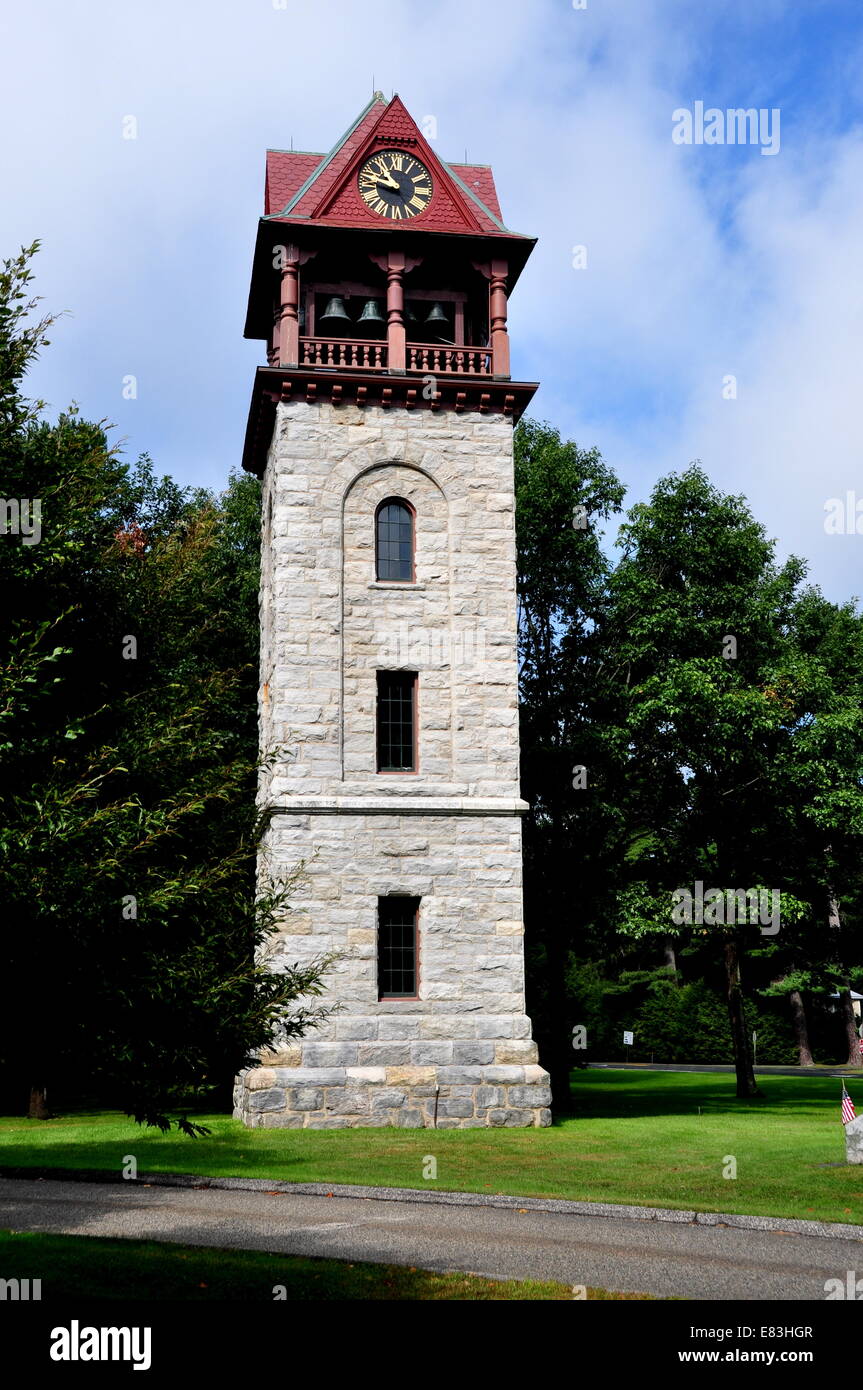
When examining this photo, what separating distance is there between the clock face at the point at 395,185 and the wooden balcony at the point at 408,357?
256 centimetres

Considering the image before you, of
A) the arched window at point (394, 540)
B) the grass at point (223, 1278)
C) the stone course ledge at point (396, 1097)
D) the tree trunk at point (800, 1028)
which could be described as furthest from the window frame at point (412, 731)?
the tree trunk at point (800, 1028)

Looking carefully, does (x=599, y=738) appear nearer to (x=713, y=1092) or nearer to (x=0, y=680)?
(x=713, y=1092)

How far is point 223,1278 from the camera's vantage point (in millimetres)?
9852

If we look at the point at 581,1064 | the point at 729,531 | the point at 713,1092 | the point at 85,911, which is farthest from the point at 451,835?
the point at 581,1064

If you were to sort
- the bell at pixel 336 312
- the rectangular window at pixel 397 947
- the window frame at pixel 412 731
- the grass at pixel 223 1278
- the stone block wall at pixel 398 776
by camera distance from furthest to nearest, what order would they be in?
the bell at pixel 336 312
the window frame at pixel 412 731
the rectangular window at pixel 397 947
the stone block wall at pixel 398 776
the grass at pixel 223 1278

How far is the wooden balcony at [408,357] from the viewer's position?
2556 cm

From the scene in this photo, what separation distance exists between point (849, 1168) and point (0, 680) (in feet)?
41.2

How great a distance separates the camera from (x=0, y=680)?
27.9 feet

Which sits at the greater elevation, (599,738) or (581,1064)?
(599,738)

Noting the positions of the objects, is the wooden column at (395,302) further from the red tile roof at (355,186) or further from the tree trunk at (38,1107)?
the tree trunk at (38,1107)

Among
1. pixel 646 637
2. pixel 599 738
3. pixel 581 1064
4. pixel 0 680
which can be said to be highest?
pixel 646 637

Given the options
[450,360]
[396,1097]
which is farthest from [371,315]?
[396,1097]

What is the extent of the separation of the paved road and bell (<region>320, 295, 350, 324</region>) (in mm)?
16776

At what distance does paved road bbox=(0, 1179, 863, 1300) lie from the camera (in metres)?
10.2
